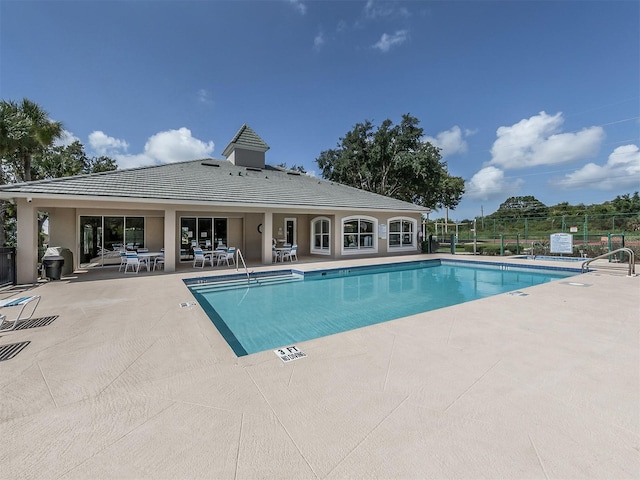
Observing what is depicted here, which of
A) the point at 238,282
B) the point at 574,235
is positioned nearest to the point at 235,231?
the point at 238,282

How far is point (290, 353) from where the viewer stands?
3818mm

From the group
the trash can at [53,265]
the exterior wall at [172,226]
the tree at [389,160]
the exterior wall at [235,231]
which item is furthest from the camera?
the tree at [389,160]

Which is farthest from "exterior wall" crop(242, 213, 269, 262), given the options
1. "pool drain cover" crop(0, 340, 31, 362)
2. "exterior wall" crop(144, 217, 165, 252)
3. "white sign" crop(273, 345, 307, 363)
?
"white sign" crop(273, 345, 307, 363)

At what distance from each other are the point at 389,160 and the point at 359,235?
11.0m

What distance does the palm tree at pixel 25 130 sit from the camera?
40.7 feet

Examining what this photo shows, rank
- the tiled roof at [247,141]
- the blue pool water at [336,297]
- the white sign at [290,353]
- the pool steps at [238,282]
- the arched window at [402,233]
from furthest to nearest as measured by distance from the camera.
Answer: the arched window at [402,233], the tiled roof at [247,141], the pool steps at [238,282], the blue pool water at [336,297], the white sign at [290,353]

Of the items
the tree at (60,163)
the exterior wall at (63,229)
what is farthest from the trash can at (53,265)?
the tree at (60,163)

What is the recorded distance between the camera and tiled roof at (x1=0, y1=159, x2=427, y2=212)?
9672 mm

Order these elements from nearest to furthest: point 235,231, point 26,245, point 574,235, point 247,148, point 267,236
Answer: point 26,245 < point 267,236 < point 235,231 < point 574,235 < point 247,148

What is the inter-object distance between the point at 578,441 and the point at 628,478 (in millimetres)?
329

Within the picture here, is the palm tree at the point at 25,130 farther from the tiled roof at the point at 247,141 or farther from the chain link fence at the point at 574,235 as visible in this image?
the chain link fence at the point at 574,235

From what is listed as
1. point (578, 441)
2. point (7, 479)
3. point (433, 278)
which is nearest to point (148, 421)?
point (7, 479)

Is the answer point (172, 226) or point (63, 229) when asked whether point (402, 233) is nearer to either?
point (172, 226)

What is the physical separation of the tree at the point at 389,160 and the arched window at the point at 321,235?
10.6 m
